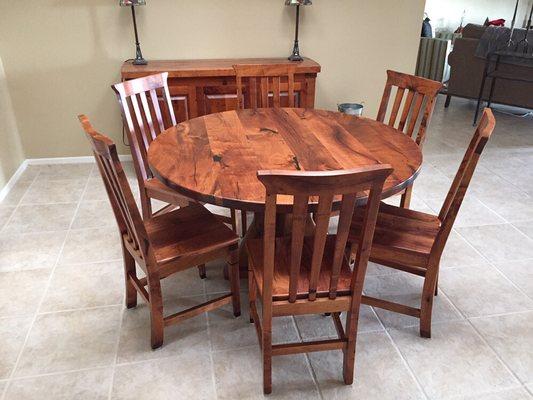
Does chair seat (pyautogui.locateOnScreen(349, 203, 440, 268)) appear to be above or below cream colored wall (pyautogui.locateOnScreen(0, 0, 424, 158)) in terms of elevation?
below

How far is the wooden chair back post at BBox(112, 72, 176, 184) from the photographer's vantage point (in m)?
2.20

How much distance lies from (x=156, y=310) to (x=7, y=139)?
Answer: 235 cm

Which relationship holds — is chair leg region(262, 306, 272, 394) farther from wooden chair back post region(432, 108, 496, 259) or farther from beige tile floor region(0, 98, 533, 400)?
wooden chair back post region(432, 108, 496, 259)

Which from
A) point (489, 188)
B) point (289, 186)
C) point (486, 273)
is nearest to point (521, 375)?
point (486, 273)

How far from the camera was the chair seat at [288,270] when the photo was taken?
1.51 m

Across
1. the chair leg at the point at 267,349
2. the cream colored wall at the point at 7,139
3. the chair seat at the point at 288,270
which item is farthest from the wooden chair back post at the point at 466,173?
the cream colored wall at the point at 7,139

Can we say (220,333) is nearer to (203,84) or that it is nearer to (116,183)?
(116,183)

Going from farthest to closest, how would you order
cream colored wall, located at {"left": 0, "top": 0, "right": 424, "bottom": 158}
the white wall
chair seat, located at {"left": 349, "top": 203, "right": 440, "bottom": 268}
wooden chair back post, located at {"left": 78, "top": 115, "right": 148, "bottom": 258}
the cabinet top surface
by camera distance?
the white wall, cream colored wall, located at {"left": 0, "top": 0, "right": 424, "bottom": 158}, the cabinet top surface, chair seat, located at {"left": 349, "top": 203, "right": 440, "bottom": 268}, wooden chair back post, located at {"left": 78, "top": 115, "right": 148, "bottom": 258}

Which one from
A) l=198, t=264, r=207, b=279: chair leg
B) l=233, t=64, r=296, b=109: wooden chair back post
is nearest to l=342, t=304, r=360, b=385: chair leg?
l=198, t=264, r=207, b=279: chair leg

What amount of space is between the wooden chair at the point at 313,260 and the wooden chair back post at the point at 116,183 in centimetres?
44

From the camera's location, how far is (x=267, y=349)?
1.57 metres

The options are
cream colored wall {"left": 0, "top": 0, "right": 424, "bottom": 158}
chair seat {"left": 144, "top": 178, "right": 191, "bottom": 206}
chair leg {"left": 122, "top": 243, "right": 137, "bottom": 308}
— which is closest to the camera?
chair leg {"left": 122, "top": 243, "right": 137, "bottom": 308}

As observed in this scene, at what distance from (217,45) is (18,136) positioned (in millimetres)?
1766

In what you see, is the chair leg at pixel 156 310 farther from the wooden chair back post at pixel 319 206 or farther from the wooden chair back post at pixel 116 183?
the wooden chair back post at pixel 319 206
